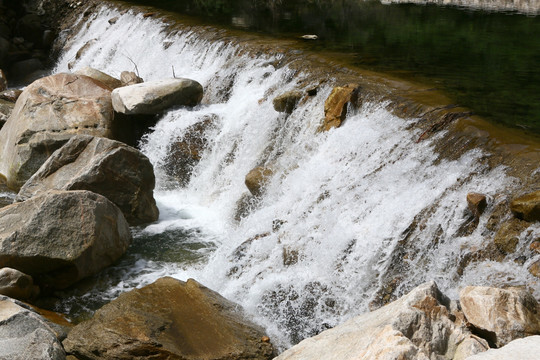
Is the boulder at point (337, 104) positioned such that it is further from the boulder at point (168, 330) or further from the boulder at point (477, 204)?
the boulder at point (168, 330)

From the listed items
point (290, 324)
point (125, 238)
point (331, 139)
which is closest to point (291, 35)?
point (331, 139)

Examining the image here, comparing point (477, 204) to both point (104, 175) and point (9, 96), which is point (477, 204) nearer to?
point (104, 175)

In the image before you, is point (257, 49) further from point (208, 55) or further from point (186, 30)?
point (186, 30)

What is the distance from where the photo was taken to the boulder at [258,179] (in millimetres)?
8945

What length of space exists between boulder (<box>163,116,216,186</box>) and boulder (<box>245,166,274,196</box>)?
1888mm

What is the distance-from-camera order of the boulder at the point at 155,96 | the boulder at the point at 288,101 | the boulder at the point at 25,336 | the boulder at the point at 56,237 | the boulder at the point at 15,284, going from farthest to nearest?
1. the boulder at the point at 155,96
2. the boulder at the point at 288,101
3. the boulder at the point at 56,237
4. the boulder at the point at 15,284
5. the boulder at the point at 25,336

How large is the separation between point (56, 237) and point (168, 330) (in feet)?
7.32

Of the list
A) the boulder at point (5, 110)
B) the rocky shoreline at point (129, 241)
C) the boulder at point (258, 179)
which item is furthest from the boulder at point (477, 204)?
the boulder at point (5, 110)

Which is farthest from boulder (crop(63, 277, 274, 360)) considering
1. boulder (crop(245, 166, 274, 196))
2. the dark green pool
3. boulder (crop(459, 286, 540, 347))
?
the dark green pool

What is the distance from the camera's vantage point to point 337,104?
892cm

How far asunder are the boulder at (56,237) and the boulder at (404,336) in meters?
3.64

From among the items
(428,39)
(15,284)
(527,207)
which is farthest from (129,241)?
(428,39)

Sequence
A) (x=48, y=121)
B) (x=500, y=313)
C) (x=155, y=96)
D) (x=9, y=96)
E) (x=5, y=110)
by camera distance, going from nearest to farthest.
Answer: (x=500, y=313)
(x=48, y=121)
(x=155, y=96)
(x=5, y=110)
(x=9, y=96)

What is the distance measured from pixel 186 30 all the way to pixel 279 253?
884cm
